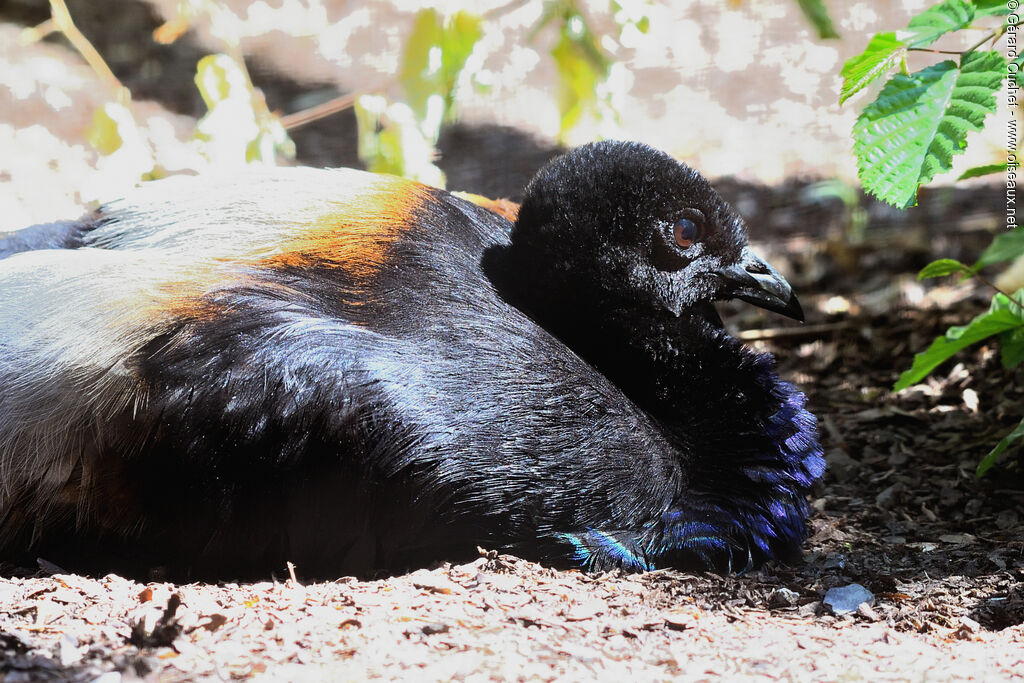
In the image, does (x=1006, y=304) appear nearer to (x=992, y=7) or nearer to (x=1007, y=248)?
(x=1007, y=248)

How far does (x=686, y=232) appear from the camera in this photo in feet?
11.4

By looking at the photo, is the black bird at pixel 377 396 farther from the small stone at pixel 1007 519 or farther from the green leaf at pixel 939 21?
the green leaf at pixel 939 21

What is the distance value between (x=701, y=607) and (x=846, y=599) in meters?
0.44

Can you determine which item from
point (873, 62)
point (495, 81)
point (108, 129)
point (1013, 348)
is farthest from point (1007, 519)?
point (495, 81)

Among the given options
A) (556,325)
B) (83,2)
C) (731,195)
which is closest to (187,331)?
(556,325)

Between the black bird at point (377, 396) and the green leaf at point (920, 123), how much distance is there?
756mm

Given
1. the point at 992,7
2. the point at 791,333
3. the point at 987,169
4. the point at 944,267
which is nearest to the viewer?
the point at 992,7

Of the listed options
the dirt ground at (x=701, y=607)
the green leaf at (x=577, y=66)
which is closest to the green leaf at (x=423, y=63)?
the green leaf at (x=577, y=66)

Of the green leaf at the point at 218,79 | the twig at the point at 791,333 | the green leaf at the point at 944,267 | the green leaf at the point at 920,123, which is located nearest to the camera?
the green leaf at the point at 920,123

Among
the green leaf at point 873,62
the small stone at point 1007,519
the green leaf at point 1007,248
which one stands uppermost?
the green leaf at point 873,62

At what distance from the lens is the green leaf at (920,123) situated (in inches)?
108

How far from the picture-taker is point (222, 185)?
11.3ft

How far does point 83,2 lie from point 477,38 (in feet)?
15.5

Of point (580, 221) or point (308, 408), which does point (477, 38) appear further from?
point (308, 408)
